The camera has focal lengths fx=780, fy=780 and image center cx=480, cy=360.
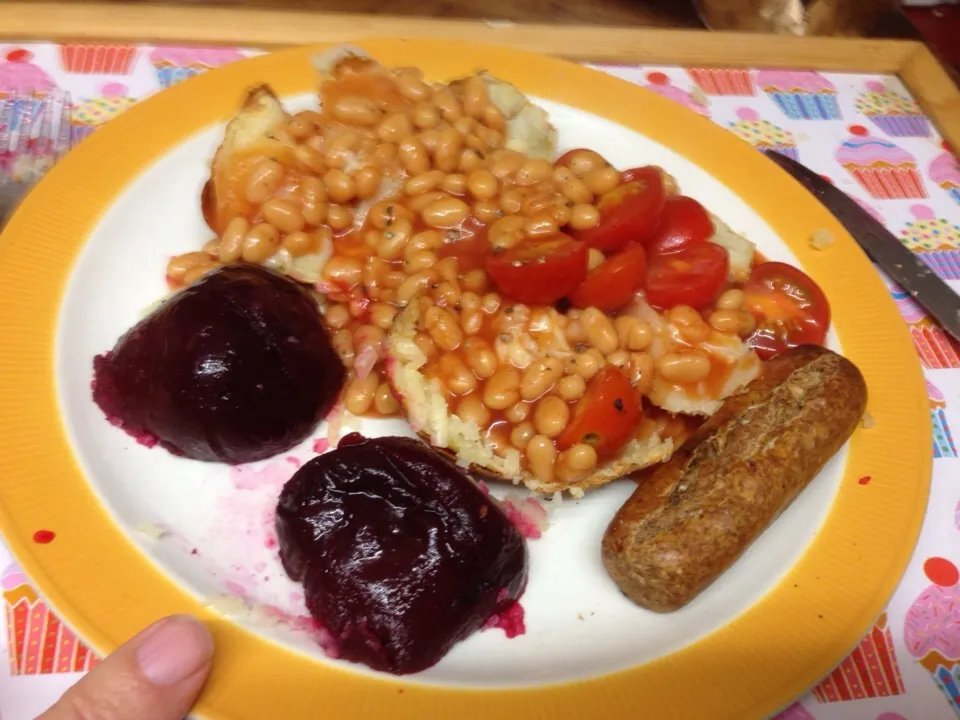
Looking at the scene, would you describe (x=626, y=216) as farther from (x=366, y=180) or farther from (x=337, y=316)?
(x=337, y=316)

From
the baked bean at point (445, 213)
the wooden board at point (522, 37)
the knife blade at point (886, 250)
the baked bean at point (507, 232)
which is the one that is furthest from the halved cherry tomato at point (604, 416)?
the wooden board at point (522, 37)

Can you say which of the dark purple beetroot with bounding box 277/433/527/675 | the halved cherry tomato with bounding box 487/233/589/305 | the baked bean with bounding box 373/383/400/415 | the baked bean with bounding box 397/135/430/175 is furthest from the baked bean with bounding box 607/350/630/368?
the baked bean with bounding box 397/135/430/175

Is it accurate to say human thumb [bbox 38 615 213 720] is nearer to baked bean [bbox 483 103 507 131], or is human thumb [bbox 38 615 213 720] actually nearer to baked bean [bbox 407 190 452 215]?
baked bean [bbox 407 190 452 215]

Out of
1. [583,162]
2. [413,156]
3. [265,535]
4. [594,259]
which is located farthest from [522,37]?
[265,535]

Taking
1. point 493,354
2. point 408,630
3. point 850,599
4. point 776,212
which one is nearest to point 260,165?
point 493,354

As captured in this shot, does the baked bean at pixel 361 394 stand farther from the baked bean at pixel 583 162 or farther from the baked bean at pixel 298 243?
the baked bean at pixel 583 162
